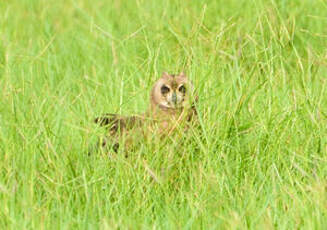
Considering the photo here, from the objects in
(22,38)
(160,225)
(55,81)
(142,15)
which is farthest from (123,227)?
(22,38)

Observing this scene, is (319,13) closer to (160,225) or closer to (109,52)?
(109,52)

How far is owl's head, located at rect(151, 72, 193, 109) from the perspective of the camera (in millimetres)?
5182

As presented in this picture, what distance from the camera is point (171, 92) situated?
5.21 metres

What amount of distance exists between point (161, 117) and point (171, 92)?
171mm

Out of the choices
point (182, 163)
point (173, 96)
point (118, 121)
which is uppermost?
point (173, 96)

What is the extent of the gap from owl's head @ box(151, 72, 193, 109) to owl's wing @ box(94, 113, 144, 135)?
23 cm

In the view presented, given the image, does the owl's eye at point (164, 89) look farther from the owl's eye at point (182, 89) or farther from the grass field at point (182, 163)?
the grass field at point (182, 163)

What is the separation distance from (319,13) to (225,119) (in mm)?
2608

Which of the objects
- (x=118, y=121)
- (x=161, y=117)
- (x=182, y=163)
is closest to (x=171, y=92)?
(x=161, y=117)

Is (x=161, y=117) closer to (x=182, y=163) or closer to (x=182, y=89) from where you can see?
(x=182, y=89)

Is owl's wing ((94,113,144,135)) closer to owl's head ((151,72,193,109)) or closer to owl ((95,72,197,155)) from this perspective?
owl ((95,72,197,155))

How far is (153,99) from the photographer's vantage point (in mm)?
5355

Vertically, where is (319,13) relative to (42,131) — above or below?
above

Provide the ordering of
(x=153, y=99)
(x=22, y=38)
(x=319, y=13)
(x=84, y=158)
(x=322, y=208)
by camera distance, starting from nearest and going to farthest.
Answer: (x=322, y=208), (x=84, y=158), (x=153, y=99), (x=319, y=13), (x=22, y=38)
